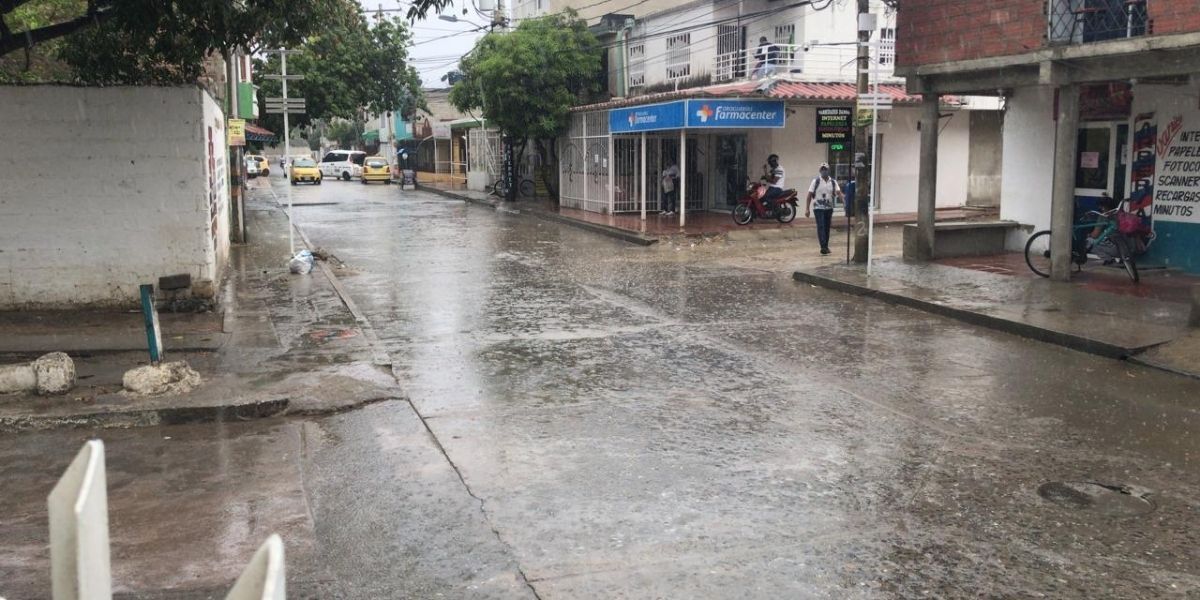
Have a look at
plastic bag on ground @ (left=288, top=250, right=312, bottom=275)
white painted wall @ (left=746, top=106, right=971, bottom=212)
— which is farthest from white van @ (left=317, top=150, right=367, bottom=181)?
plastic bag on ground @ (left=288, top=250, right=312, bottom=275)

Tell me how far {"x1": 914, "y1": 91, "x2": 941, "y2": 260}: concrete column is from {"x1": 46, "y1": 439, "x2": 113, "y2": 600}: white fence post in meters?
15.6

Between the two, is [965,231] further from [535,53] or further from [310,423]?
[535,53]

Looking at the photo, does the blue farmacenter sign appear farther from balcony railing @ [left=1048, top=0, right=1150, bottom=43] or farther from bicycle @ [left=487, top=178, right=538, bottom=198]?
bicycle @ [left=487, top=178, right=538, bottom=198]

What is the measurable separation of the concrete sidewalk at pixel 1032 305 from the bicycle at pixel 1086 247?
651 mm

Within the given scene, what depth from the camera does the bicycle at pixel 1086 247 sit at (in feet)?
45.4

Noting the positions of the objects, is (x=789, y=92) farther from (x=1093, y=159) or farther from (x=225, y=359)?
(x=225, y=359)

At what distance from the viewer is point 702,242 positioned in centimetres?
2172

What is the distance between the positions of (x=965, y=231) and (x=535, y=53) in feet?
57.1

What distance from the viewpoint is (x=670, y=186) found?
26.8 m

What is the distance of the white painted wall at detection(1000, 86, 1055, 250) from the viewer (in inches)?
671

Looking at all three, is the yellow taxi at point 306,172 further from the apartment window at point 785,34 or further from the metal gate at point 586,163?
the apartment window at point 785,34

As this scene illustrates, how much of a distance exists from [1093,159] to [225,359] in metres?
14.0

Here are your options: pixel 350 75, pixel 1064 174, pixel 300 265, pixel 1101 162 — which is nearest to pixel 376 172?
pixel 350 75

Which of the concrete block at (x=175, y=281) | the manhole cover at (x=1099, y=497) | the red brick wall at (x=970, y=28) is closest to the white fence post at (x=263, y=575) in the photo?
the manhole cover at (x=1099, y=497)
